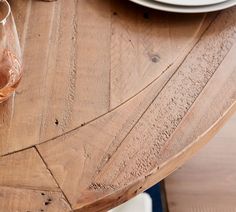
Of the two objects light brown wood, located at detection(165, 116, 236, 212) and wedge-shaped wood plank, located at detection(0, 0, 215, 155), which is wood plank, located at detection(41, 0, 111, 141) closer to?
wedge-shaped wood plank, located at detection(0, 0, 215, 155)

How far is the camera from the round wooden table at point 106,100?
565mm

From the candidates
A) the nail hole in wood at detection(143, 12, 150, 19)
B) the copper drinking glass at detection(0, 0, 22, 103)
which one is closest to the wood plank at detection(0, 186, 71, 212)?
the copper drinking glass at detection(0, 0, 22, 103)

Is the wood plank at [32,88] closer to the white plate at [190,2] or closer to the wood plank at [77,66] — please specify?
the wood plank at [77,66]

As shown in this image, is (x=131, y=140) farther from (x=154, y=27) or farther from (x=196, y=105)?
(x=154, y=27)

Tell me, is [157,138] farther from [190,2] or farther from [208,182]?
[208,182]

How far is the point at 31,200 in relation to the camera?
1.78 ft

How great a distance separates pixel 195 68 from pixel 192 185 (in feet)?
1.04

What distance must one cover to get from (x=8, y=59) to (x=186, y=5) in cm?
29

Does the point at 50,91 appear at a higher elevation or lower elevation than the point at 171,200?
higher

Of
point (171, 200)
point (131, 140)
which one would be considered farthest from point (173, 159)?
point (171, 200)

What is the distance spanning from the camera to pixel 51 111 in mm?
627

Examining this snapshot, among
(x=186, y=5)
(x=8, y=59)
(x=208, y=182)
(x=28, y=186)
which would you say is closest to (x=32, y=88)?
(x=8, y=59)

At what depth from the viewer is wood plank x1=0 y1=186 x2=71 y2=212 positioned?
54cm

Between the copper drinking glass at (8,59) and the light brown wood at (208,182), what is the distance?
0.40 meters
